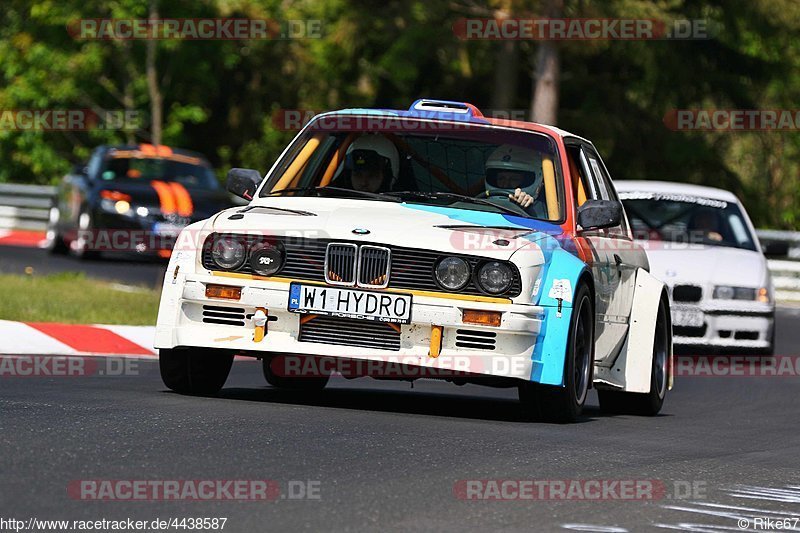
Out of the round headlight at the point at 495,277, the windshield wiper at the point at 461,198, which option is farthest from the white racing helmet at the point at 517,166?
the round headlight at the point at 495,277

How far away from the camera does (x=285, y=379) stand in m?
11.1

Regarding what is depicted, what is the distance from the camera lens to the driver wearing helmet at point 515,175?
1019cm

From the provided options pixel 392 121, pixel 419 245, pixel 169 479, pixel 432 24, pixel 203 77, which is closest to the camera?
Result: pixel 169 479

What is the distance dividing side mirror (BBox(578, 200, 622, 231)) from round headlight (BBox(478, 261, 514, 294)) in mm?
1044

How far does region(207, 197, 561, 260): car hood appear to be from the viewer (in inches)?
360

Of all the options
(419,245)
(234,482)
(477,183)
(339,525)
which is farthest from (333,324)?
(339,525)

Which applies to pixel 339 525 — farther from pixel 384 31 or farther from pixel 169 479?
pixel 384 31

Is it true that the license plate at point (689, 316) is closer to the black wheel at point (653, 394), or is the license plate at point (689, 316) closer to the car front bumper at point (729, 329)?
the car front bumper at point (729, 329)

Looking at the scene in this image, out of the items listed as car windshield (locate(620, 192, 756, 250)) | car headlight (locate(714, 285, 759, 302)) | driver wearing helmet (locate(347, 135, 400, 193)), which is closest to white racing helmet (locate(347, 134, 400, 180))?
driver wearing helmet (locate(347, 135, 400, 193))

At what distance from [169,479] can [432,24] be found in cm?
3147

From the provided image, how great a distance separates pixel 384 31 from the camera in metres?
38.3

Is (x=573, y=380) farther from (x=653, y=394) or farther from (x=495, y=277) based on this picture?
(x=653, y=394)

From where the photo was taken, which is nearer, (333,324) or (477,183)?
(333,324)

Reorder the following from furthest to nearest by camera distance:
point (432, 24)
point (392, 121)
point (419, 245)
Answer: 1. point (432, 24)
2. point (392, 121)
3. point (419, 245)
